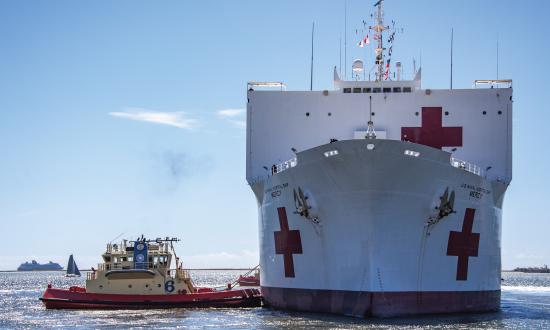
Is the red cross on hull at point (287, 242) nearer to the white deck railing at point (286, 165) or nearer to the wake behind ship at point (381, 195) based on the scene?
the wake behind ship at point (381, 195)

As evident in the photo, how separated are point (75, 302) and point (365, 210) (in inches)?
483

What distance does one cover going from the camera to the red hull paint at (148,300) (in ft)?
90.5

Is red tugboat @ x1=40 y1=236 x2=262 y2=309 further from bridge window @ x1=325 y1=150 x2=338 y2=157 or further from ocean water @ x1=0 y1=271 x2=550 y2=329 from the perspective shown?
bridge window @ x1=325 y1=150 x2=338 y2=157

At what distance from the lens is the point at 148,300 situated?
2767 centimetres

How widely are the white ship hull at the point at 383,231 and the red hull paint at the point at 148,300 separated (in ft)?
17.8

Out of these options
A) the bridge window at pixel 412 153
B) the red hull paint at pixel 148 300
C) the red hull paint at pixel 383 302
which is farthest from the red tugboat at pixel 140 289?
the bridge window at pixel 412 153

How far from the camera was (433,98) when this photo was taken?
26.0 metres

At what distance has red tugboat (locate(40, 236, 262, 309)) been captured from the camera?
90.9 ft

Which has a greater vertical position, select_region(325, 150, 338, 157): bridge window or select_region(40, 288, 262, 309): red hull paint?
select_region(325, 150, 338, 157): bridge window

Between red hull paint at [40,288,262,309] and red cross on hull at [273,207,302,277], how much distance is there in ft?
16.7

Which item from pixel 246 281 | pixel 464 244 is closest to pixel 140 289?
pixel 246 281

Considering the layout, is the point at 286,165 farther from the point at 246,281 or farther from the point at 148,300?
the point at 246,281

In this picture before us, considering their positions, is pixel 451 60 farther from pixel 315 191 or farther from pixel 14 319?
pixel 14 319

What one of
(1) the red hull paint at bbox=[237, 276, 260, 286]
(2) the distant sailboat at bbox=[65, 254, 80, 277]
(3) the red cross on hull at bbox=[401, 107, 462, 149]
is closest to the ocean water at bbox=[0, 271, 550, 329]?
(3) the red cross on hull at bbox=[401, 107, 462, 149]
